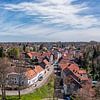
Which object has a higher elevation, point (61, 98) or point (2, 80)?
point (2, 80)

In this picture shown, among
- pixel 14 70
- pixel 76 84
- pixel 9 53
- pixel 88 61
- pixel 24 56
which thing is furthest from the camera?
pixel 24 56

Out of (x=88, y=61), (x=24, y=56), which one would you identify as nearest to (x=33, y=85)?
(x=88, y=61)

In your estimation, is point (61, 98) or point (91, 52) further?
point (91, 52)

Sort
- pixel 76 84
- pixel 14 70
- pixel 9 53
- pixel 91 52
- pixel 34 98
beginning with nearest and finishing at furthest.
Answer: pixel 34 98 < pixel 76 84 < pixel 14 70 < pixel 91 52 < pixel 9 53

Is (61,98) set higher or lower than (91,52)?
lower

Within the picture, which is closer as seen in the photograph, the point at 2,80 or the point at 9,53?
the point at 2,80

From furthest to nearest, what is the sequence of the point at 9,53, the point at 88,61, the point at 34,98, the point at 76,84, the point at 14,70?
the point at 9,53
the point at 88,61
the point at 14,70
the point at 76,84
the point at 34,98

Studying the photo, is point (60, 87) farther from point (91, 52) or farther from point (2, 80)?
point (91, 52)

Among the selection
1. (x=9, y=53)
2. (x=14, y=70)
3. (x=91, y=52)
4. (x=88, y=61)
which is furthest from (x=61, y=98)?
(x=9, y=53)

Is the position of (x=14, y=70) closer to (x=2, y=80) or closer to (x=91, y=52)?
(x=2, y=80)
